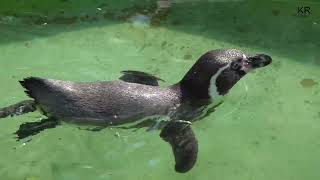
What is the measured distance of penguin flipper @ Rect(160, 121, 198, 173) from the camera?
3205mm

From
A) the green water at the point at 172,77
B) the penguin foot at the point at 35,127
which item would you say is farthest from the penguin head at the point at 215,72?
the penguin foot at the point at 35,127

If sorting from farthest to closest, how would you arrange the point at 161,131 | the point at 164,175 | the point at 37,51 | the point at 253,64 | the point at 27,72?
1. the point at 37,51
2. the point at 27,72
3. the point at 253,64
4. the point at 161,131
5. the point at 164,175

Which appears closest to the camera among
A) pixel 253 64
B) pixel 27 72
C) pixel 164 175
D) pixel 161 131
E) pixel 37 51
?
pixel 164 175

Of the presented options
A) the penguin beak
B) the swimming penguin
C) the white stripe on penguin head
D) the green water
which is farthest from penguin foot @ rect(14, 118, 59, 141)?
the penguin beak

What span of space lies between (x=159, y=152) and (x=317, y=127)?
0.95 metres

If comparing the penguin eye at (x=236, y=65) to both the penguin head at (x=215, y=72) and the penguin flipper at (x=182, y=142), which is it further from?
the penguin flipper at (x=182, y=142)

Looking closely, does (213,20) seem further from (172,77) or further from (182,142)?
(182,142)

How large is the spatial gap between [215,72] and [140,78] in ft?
1.58

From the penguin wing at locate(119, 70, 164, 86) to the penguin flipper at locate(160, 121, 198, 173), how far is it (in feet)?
1.18

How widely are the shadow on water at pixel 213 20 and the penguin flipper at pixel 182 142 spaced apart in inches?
48.9

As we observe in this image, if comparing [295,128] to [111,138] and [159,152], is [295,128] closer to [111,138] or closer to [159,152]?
[159,152]

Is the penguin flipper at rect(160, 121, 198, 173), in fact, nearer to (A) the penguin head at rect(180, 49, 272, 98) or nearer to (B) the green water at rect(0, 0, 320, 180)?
(B) the green water at rect(0, 0, 320, 180)

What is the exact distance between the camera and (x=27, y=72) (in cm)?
421

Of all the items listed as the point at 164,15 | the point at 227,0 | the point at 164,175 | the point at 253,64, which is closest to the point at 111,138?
the point at 164,175
